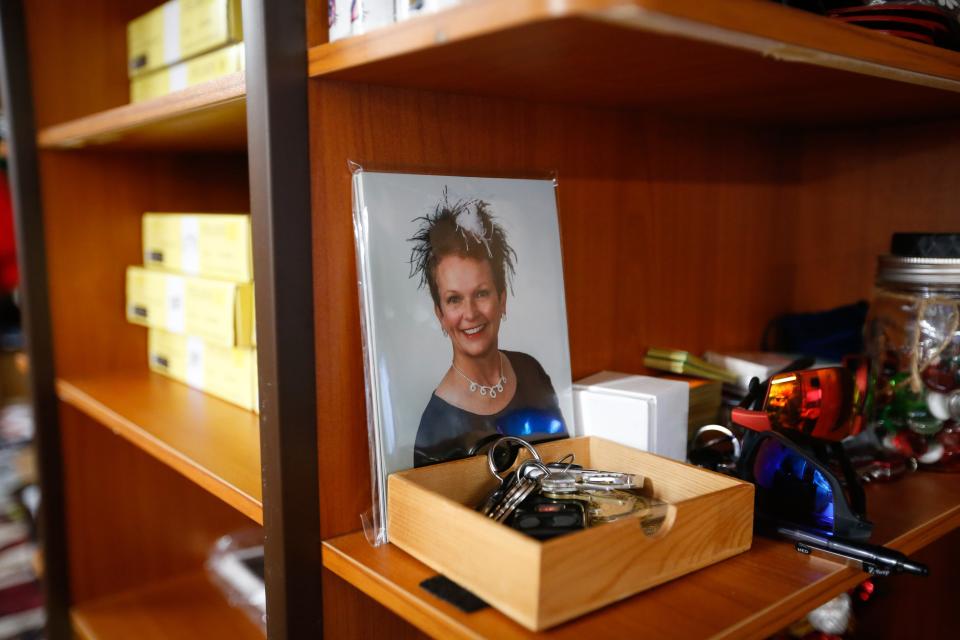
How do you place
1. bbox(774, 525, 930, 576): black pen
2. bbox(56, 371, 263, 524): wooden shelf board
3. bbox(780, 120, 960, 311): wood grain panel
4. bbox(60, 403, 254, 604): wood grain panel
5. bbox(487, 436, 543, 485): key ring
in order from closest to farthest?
bbox(774, 525, 930, 576): black pen < bbox(487, 436, 543, 485): key ring < bbox(56, 371, 263, 524): wooden shelf board < bbox(780, 120, 960, 311): wood grain panel < bbox(60, 403, 254, 604): wood grain panel

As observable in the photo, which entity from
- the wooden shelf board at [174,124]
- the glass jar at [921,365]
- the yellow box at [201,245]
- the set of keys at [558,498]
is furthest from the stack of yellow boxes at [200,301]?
the glass jar at [921,365]

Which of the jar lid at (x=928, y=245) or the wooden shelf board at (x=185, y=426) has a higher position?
the jar lid at (x=928, y=245)

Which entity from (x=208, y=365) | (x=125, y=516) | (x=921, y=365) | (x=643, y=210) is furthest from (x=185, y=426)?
(x=921, y=365)

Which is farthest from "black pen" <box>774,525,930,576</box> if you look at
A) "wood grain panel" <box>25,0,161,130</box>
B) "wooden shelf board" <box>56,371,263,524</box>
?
"wood grain panel" <box>25,0,161,130</box>

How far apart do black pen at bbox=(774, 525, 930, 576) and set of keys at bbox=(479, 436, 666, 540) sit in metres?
0.12

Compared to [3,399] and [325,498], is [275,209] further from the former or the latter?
[3,399]

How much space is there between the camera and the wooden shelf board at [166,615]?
49.0 inches

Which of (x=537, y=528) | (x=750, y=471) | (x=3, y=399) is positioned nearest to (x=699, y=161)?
(x=750, y=471)

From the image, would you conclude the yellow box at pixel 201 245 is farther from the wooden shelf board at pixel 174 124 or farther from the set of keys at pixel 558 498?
the set of keys at pixel 558 498

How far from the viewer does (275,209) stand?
623 mm

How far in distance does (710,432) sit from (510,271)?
0.32 meters

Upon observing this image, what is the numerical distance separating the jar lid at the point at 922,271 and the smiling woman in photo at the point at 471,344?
0.45 metres

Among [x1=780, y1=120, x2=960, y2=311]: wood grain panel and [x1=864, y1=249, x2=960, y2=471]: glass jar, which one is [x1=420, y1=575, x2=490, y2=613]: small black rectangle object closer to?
[x1=864, y1=249, x2=960, y2=471]: glass jar

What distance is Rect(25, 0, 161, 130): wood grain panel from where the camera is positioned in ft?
3.96
